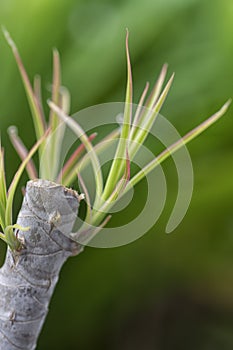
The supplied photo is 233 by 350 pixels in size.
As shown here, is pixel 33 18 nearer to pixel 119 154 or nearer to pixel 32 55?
pixel 32 55

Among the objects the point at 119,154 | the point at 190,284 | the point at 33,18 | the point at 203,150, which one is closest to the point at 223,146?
the point at 203,150

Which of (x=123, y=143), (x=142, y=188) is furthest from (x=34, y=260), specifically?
(x=142, y=188)

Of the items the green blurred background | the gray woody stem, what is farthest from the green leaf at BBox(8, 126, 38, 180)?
the green blurred background

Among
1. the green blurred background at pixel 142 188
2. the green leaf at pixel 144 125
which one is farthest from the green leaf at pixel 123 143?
the green blurred background at pixel 142 188

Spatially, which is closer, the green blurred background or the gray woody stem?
the gray woody stem

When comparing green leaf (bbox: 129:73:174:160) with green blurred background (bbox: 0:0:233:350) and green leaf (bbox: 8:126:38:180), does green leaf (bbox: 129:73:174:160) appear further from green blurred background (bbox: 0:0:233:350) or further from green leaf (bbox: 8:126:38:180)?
green blurred background (bbox: 0:0:233:350)

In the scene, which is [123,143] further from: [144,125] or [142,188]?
[142,188]
